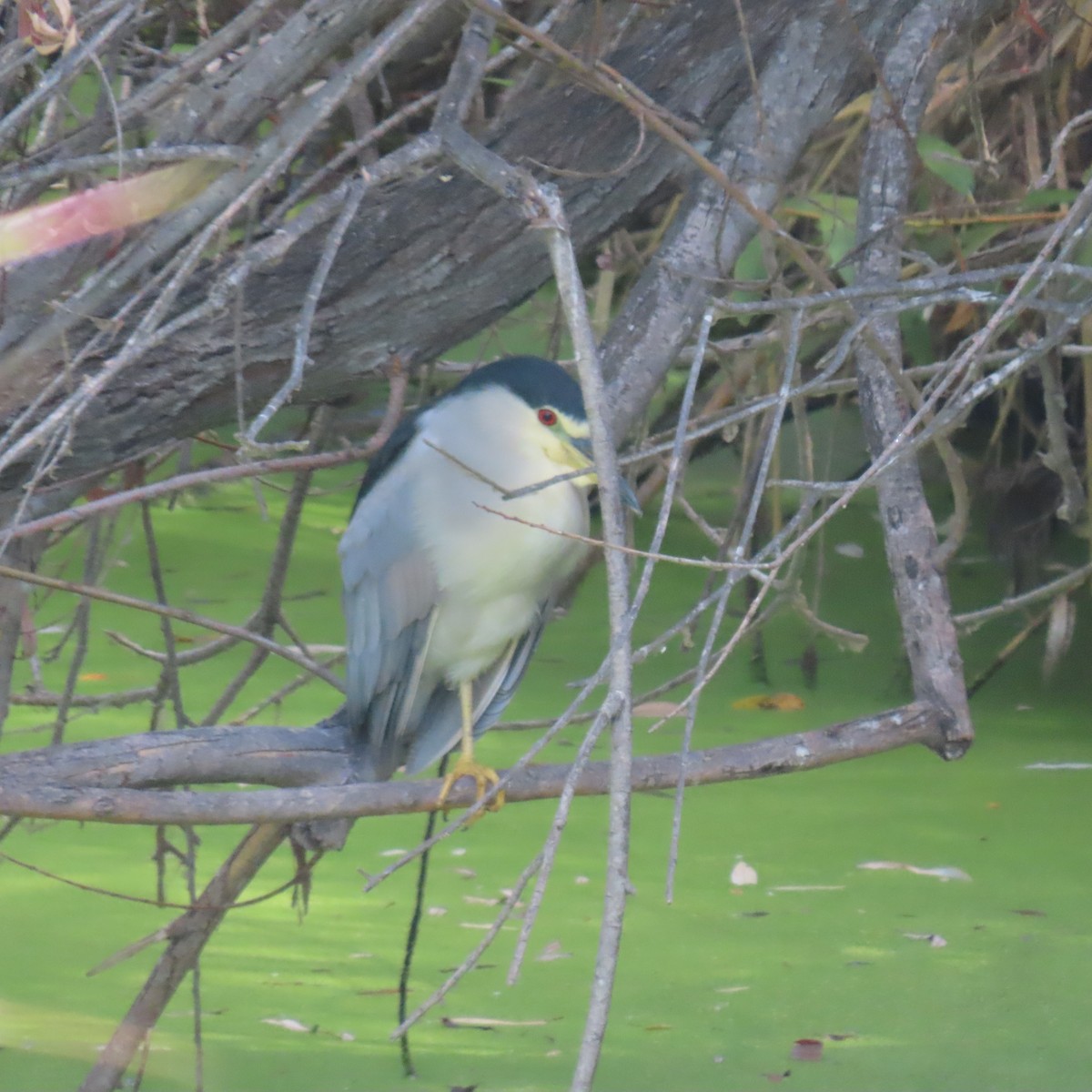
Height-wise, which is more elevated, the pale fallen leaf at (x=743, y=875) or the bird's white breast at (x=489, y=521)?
the bird's white breast at (x=489, y=521)

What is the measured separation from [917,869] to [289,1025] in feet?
3.07

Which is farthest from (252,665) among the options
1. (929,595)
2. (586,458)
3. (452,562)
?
(929,595)

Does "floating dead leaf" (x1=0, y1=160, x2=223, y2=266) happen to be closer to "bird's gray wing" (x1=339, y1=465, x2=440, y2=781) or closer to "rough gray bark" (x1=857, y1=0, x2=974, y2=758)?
"bird's gray wing" (x1=339, y1=465, x2=440, y2=781)

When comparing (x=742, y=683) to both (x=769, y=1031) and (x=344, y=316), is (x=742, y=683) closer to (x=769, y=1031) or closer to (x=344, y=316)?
(x=769, y=1031)

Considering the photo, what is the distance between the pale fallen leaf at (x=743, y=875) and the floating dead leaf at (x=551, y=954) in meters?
0.33

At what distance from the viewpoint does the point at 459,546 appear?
1.55 meters

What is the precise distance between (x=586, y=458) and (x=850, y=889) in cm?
102

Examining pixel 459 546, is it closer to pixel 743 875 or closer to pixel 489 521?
pixel 489 521

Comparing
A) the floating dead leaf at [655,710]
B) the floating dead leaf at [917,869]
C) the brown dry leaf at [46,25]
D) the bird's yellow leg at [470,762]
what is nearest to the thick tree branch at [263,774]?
the bird's yellow leg at [470,762]

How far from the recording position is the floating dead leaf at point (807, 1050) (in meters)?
1.78

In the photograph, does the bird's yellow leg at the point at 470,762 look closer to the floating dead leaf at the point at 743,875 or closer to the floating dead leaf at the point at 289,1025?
the floating dead leaf at the point at 289,1025

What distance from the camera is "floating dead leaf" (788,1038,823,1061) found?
1776mm

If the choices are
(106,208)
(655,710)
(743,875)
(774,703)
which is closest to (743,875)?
(743,875)

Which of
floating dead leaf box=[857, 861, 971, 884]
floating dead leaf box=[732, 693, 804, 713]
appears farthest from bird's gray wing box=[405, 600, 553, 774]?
floating dead leaf box=[732, 693, 804, 713]
